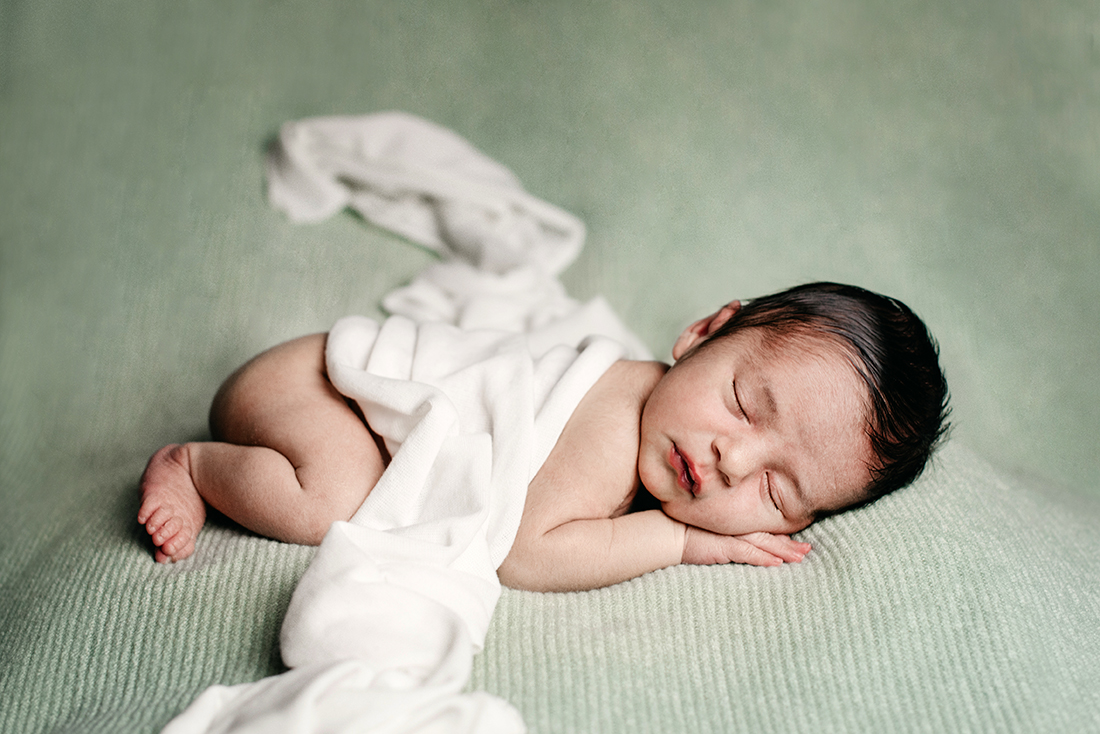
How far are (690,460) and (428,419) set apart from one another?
0.33m

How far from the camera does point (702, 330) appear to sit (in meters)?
1.19

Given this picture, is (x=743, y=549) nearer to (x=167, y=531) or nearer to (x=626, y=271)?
(x=167, y=531)

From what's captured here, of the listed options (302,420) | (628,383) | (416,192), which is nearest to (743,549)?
(628,383)

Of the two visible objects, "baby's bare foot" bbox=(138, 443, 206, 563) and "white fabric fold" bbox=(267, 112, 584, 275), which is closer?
"baby's bare foot" bbox=(138, 443, 206, 563)

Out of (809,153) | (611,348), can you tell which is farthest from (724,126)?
(611,348)

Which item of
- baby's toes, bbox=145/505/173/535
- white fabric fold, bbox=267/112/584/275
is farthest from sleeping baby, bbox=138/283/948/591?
white fabric fold, bbox=267/112/584/275

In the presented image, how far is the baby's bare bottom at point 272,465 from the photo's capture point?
0.96 meters

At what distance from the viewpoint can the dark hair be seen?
0.99 m

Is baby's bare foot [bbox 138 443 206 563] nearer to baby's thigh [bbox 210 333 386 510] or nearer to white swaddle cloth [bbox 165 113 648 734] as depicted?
baby's thigh [bbox 210 333 386 510]

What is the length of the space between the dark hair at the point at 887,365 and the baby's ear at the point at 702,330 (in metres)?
0.09

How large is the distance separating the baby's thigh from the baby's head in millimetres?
384

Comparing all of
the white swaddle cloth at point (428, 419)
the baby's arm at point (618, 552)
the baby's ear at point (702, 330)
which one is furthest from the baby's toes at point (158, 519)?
the baby's ear at point (702, 330)

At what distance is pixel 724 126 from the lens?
5.91 ft

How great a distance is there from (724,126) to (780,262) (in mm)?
368
